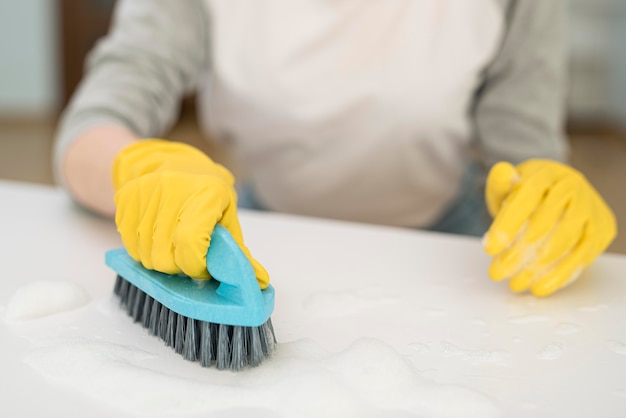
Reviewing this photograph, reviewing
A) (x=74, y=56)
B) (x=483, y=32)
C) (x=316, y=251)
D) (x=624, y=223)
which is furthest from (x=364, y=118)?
(x=74, y=56)

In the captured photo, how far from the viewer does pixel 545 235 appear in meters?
0.62

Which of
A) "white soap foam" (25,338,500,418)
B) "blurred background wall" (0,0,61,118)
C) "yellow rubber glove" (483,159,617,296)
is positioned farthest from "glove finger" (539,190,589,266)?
"blurred background wall" (0,0,61,118)

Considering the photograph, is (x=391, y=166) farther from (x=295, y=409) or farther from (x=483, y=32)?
(x=295, y=409)

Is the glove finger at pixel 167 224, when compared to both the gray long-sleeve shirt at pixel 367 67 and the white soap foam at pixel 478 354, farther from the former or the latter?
the gray long-sleeve shirt at pixel 367 67

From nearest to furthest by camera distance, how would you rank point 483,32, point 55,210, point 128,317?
point 128,317
point 55,210
point 483,32

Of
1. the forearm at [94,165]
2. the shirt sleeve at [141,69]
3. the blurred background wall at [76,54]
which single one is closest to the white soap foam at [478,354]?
the forearm at [94,165]

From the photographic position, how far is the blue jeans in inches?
42.0

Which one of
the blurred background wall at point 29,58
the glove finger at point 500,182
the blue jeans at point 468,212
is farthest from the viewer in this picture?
the blurred background wall at point 29,58

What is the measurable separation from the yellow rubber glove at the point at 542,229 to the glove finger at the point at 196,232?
24cm

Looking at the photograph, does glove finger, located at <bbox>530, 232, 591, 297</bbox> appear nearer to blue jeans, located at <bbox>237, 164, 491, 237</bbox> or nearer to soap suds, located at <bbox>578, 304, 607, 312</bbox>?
soap suds, located at <bbox>578, 304, 607, 312</bbox>

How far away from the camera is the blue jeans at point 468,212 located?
1.07m

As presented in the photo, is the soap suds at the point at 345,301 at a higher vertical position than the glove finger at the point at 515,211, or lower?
lower

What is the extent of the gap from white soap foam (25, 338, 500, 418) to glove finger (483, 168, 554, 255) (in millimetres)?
177

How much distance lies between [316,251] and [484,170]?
46 centimetres
